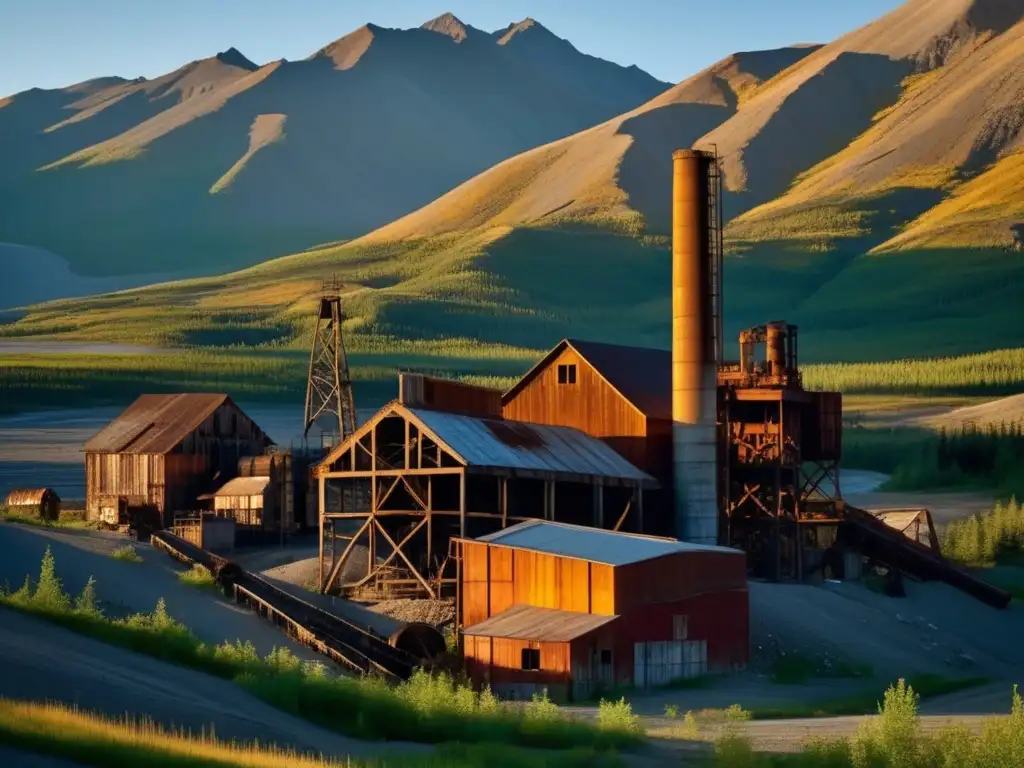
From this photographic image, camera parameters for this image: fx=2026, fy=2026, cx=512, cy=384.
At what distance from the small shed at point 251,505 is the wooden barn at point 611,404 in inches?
331

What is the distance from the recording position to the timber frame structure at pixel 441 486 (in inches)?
2109

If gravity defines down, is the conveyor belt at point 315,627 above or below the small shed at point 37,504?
below

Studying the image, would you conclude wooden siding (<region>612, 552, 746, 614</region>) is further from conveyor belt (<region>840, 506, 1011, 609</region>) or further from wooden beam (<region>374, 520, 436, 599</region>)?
conveyor belt (<region>840, 506, 1011, 609</region>)

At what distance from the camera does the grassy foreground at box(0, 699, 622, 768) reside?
2564 centimetres

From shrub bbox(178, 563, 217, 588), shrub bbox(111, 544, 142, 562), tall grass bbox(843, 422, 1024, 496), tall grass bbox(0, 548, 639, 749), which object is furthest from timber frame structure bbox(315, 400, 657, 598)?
tall grass bbox(843, 422, 1024, 496)

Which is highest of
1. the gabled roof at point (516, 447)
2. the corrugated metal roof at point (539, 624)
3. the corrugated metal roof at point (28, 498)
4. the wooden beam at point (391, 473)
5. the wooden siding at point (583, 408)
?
the wooden siding at point (583, 408)

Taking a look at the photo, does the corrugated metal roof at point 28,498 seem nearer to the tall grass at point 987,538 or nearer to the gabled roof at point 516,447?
the gabled roof at point 516,447

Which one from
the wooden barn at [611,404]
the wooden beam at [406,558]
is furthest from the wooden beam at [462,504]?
the wooden barn at [611,404]

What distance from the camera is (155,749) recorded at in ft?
86.0

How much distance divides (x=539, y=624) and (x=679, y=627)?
12.1 feet

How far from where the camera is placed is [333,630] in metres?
48.2

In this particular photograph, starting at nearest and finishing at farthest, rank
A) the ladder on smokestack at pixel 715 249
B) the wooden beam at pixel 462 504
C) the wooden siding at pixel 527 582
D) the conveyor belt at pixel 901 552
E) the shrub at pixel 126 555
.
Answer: the wooden siding at pixel 527 582 < the wooden beam at pixel 462 504 < the shrub at pixel 126 555 < the ladder on smokestack at pixel 715 249 < the conveyor belt at pixel 901 552

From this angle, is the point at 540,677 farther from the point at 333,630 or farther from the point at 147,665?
the point at 147,665

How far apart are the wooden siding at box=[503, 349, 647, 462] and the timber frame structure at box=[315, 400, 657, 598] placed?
2.37 meters
